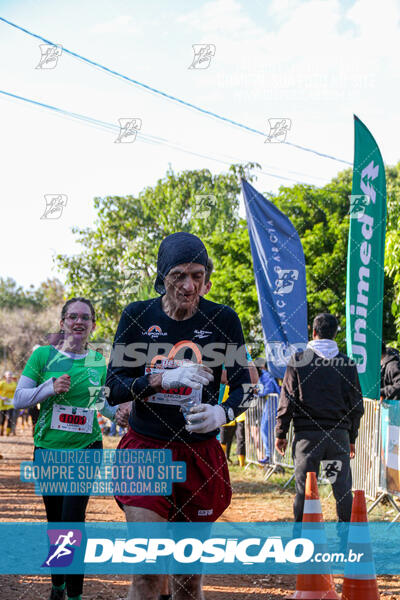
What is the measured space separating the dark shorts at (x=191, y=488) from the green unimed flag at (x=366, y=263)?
5.58m

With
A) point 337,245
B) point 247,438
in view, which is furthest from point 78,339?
point 337,245

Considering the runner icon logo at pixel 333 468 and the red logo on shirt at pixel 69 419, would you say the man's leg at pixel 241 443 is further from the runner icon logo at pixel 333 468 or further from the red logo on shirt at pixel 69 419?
the red logo on shirt at pixel 69 419

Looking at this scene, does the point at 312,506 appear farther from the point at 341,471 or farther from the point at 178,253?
the point at 341,471

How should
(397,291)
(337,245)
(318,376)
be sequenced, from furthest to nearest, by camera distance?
(337,245) < (397,291) < (318,376)

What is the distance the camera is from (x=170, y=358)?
3.34 meters

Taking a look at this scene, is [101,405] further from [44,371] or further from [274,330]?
[274,330]

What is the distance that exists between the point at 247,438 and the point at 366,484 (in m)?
5.01

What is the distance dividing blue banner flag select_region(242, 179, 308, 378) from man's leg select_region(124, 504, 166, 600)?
25.7ft

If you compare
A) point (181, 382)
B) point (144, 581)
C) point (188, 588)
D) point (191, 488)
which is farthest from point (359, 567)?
point (181, 382)

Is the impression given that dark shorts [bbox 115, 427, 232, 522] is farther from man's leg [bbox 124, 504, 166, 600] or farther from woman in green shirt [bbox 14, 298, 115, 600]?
woman in green shirt [bbox 14, 298, 115, 600]

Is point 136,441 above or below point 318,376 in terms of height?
below

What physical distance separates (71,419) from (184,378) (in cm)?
188

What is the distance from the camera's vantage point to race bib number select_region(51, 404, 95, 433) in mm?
4805

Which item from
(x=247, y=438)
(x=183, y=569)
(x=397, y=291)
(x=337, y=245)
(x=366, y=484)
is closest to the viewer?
(x=183, y=569)
